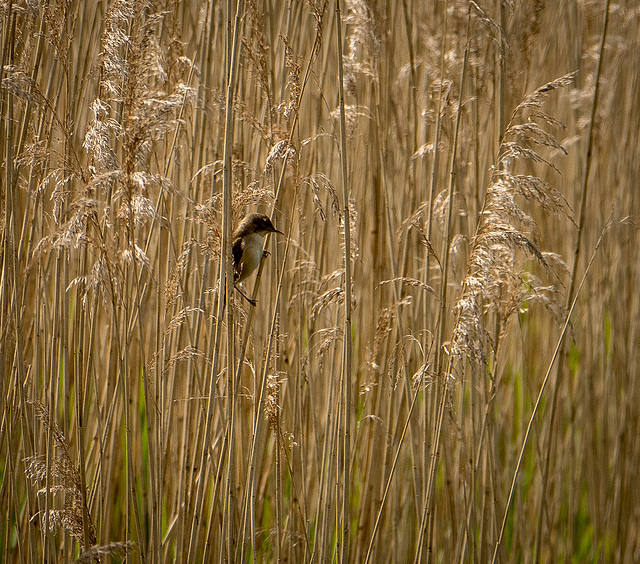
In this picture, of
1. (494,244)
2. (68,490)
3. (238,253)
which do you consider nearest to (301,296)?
(238,253)

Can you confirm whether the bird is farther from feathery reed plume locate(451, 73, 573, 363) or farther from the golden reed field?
feathery reed plume locate(451, 73, 573, 363)

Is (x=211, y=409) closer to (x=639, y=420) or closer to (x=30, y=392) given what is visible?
(x=30, y=392)

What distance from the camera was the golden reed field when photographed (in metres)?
1.48

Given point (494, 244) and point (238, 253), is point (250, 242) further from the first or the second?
point (494, 244)

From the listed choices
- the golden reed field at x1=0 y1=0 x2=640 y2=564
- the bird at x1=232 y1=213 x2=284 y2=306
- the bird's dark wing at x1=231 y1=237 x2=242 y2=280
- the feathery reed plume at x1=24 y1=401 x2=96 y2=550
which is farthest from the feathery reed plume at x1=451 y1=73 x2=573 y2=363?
the feathery reed plume at x1=24 y1=401 x2=96 y2=550

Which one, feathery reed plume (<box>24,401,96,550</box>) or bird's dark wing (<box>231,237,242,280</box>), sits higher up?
bird's dark wing (<box>231,237,242,280</box>)

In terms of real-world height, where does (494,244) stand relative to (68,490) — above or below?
above

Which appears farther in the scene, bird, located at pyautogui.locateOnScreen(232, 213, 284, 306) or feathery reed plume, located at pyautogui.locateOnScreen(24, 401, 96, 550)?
bird, located at pyautogui.locateOnScreen(232, 213, 284, 306)

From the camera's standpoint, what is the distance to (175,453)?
224 cm

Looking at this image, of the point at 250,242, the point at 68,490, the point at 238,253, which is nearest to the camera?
the point at 68,490

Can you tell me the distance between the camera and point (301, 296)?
220 centimetres

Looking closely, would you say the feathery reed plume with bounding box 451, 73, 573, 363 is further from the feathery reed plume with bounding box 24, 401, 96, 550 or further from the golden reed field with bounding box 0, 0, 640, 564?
the feathery reed plume with bounding box 24, 401, 96, 550

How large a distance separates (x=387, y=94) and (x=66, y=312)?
1.33 metres

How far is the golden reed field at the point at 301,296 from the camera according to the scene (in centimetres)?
148
